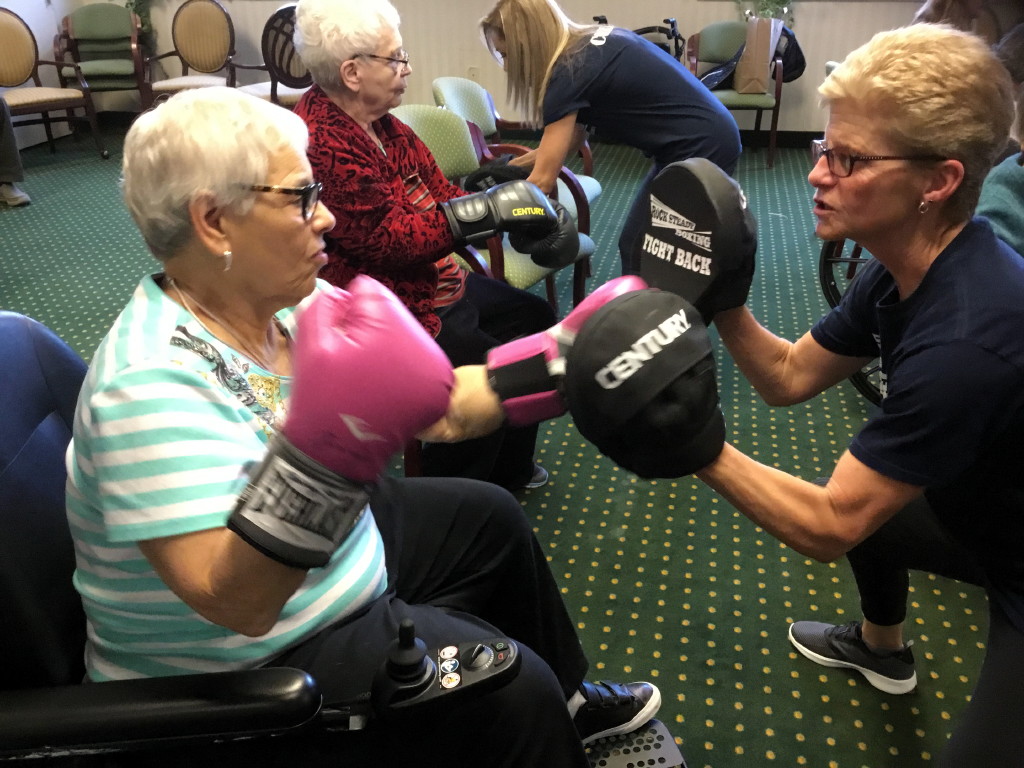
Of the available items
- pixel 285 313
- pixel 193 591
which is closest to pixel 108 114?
pixel 285 313

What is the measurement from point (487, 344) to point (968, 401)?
1.20 metres

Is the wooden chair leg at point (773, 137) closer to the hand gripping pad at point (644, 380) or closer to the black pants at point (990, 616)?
the black pants at point (990, 616)

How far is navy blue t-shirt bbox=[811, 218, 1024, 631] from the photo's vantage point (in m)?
1.00

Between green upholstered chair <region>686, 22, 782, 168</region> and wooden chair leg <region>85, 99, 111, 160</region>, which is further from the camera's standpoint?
wooden chair leg <region>85, 99, 111, 160</region>

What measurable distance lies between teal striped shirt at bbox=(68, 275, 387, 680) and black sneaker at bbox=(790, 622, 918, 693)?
1.08 m

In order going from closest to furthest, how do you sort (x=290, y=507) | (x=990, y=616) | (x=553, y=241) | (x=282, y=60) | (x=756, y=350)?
1. (x=290, y=507)
2. (x=990, y=616)
3. (x=756, y=350)
4. (x=553, y=241)
5. (x=282, y=60)

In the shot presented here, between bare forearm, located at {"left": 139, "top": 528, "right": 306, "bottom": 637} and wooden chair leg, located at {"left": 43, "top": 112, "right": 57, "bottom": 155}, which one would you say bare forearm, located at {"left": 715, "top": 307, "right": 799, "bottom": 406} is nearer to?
bare forearm, located at {"left": 139, "top": 528, "right": 306, "bottom": 637}

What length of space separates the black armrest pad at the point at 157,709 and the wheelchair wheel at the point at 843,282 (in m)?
1.63

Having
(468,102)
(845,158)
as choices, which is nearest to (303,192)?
(845,158)

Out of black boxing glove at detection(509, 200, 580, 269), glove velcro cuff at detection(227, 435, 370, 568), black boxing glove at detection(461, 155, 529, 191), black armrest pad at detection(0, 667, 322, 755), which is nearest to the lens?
glove velcro cuff at detection(227, 435, 370, 568)

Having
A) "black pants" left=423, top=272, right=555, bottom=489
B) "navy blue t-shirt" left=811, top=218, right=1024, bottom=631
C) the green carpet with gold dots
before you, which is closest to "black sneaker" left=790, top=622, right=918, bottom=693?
the green carpet with gold dots

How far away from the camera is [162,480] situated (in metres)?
0.84

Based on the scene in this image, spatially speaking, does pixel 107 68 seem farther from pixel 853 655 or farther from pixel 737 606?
pixel 853 655

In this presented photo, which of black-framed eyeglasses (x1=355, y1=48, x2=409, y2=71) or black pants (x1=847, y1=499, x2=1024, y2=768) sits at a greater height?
black-framed eyeglasses (x1=355, y1=48, x2=409, y2=71)
